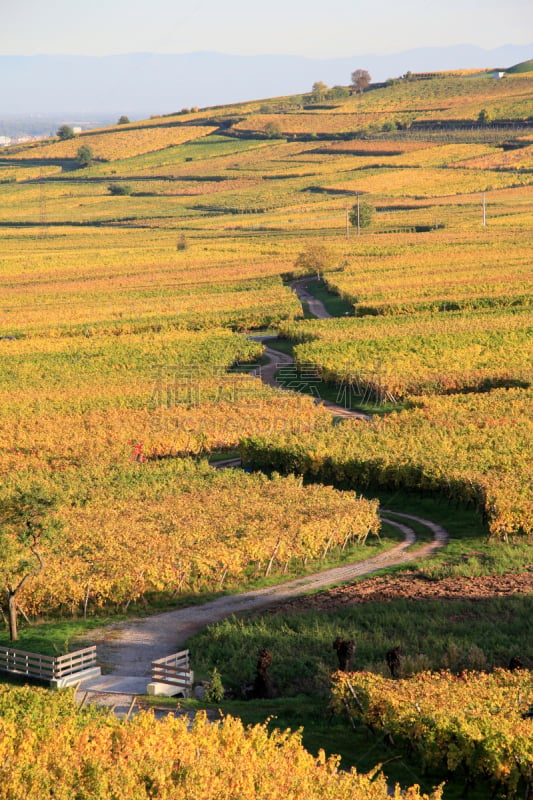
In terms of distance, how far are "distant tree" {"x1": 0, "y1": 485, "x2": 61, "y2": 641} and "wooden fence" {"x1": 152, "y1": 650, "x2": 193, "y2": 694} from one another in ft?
20.8

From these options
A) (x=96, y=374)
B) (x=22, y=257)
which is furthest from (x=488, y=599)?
(x=22, y=257)

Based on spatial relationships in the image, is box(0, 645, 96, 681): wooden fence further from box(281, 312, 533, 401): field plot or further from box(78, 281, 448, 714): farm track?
box(281, 312, 533, 401): field plot

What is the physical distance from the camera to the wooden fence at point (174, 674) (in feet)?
98.5

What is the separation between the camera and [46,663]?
3148 centimetres

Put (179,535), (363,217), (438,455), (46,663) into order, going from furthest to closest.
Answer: (363,217), (438,455), (179,535), (46,663)

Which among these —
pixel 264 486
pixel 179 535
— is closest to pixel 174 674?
pixel 179 535

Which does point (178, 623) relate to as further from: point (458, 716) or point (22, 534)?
point (458, 716)

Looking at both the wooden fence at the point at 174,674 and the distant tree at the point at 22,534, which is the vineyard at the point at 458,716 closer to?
the wooden fence at the point at 174,674

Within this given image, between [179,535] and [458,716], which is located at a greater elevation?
[458,716]

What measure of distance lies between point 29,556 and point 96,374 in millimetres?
45261

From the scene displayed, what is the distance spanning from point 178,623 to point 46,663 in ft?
20.5

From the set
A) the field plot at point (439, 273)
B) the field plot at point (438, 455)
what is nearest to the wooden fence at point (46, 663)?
the field plot at point (438, 455)

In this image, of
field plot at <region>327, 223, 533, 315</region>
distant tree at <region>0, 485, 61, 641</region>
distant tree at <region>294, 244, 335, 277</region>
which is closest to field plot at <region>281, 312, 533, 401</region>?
field plot at <region>327, 223, 533, 315</region>

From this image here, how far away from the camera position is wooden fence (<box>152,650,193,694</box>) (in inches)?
1182
